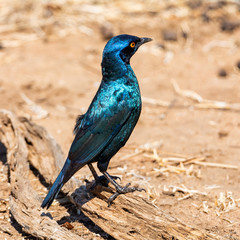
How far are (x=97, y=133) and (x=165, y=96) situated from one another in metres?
3.77

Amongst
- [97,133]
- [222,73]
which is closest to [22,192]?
[97,133]

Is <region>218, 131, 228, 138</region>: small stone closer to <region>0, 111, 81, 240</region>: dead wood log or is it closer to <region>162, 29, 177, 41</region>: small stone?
<region>0, 111, 81, 240</region>: dead wood log

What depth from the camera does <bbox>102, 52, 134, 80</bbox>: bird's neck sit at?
151 inches

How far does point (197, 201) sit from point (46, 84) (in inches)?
172

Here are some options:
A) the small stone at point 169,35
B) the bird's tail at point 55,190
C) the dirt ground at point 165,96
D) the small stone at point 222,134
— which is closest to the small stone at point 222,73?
the dirt ground at point 165,96

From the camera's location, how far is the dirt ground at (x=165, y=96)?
418cm

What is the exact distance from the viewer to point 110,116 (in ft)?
12.3

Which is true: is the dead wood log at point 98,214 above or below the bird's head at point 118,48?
below

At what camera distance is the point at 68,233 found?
337 cm

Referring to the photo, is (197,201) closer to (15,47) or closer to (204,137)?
(204,137)

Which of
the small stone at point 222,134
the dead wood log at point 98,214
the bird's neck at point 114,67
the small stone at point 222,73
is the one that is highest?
the bird's neck at point 114,67

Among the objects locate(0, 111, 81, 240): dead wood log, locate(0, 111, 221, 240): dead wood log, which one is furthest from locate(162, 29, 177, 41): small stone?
locate(0, 111, 221, 240): dead wood log

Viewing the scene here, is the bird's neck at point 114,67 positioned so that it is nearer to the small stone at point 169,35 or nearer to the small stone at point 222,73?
the small stone at point 222,73

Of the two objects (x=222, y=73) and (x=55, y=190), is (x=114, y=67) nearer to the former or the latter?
(x=55, y=190)
